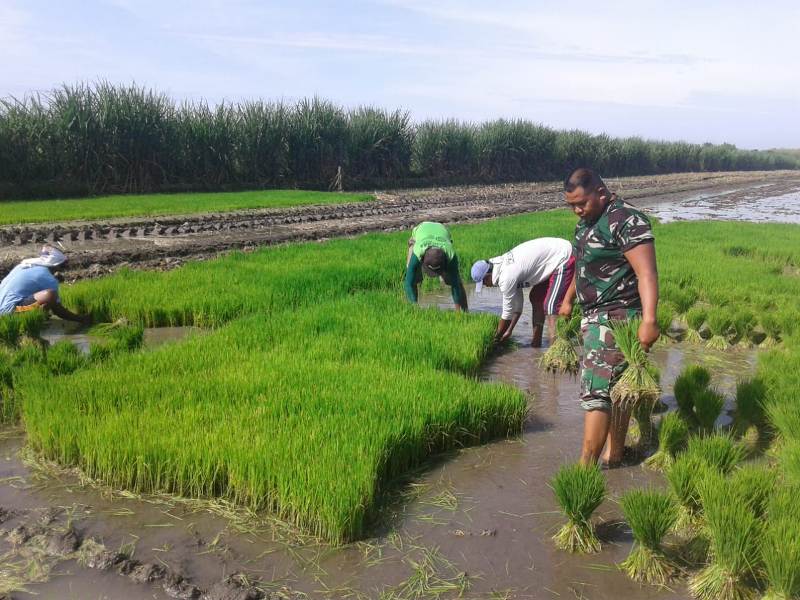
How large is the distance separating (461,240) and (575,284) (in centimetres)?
762

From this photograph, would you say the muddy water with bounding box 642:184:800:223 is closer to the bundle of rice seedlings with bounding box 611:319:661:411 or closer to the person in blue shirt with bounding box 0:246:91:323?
the person in blue shirt with bounding box 0:246:91:323

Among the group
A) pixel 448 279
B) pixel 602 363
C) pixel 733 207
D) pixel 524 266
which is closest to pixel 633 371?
pixel 602 363

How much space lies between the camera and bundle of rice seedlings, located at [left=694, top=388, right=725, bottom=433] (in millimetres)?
3916

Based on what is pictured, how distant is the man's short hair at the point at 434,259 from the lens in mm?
5680

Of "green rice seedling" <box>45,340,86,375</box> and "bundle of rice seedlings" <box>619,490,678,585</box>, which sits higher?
"green rice seedling" <box>45,340,86,375</box>

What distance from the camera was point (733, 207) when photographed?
2447 centimetres

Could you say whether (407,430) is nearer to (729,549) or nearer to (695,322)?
(729,549)

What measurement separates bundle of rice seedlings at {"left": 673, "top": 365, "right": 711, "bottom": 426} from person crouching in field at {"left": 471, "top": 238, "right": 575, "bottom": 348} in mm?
1562

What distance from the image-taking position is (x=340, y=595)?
255 cm

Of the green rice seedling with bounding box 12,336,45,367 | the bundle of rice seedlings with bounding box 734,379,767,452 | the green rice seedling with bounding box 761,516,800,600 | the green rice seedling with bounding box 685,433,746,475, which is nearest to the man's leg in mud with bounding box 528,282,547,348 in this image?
the bundle of rice seedlings with bounding box 734,379,767,452

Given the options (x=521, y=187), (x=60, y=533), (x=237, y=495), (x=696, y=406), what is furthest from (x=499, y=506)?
(x=521, y=187)

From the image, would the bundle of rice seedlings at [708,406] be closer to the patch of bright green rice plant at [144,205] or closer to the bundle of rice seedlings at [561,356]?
the bundle of rice seedlings at [561,356]

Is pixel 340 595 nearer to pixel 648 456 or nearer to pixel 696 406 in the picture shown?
pixel 648 456

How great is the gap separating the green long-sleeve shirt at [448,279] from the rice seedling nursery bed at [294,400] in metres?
0.21
